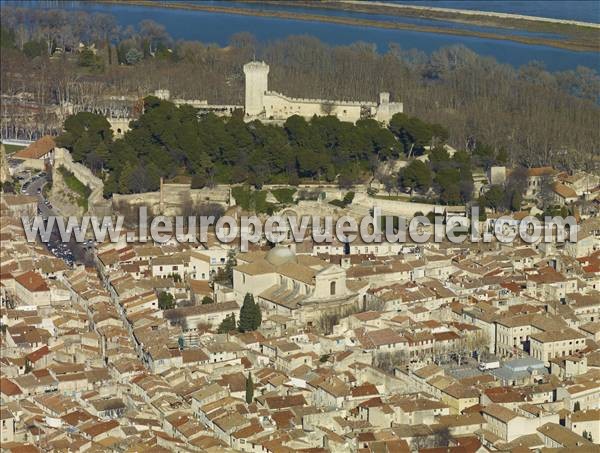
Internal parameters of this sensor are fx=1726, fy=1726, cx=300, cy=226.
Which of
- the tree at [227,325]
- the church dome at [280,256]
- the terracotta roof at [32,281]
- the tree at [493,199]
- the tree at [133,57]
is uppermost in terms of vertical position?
the tree at [133,57]

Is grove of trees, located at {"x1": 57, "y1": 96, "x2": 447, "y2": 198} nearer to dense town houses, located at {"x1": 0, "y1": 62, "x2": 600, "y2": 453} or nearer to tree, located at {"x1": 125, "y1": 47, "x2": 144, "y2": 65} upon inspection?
dense town houses, located at {"x1": 0, "y1": 62, "x2": 600, "y2": 453}

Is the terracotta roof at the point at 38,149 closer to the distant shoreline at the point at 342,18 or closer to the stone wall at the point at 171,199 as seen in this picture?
the stone wall at the point at 171,199

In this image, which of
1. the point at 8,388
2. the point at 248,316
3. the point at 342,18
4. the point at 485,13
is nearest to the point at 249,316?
the point at 248,316

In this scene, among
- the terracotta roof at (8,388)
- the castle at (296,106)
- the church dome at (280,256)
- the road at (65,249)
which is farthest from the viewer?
the castle at (296,106)

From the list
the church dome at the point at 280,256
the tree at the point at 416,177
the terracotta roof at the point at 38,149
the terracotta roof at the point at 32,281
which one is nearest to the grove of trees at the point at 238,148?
the tree at the point at 416,177

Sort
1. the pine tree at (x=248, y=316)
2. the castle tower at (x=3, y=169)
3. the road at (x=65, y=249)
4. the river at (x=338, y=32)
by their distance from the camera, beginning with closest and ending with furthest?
the pine tree at (x=248, y=316), the road at (x=65, y=249), the castle tower at (x=3, y=169), the river at (x=338, y=32)

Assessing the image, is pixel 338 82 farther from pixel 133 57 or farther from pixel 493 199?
pixel 493 199

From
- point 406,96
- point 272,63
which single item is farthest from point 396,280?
point 272,63

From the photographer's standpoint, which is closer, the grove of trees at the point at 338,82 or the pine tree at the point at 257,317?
the pine tree at the point at 257,317
